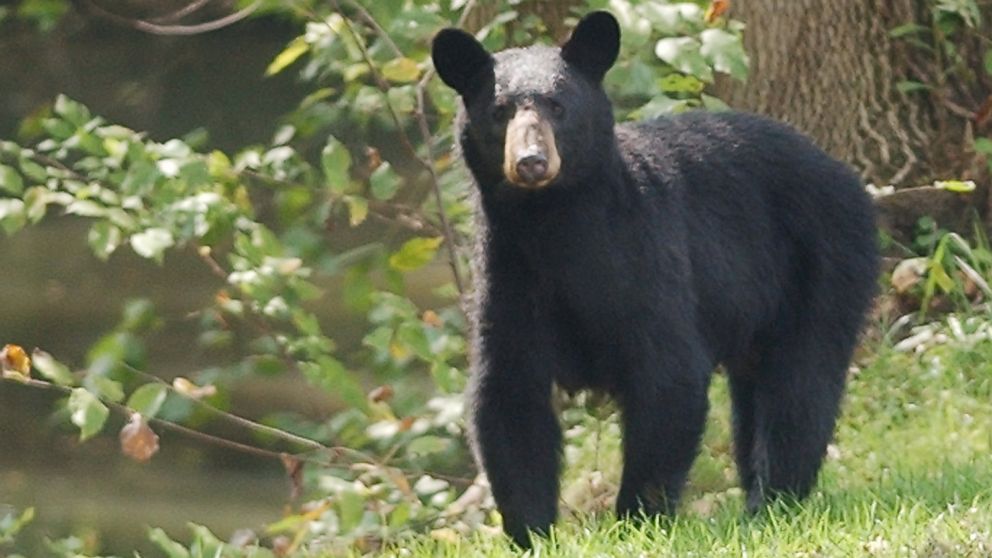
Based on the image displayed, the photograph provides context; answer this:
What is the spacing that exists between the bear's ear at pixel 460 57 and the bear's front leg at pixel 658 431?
3.04ft

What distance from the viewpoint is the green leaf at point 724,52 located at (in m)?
6.34

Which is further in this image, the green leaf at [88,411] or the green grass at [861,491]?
the green leaf at [88,411]

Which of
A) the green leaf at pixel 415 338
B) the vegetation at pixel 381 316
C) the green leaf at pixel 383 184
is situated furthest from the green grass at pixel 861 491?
the green leaf at pixel 383 184

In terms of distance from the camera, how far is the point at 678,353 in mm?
5461

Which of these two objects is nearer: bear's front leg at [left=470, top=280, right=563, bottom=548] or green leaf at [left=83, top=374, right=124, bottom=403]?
bear's front leg at [left=470, top=280, right=563, bottom=548]

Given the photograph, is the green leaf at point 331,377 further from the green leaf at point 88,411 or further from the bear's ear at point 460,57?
the bear's ear at point 460,57

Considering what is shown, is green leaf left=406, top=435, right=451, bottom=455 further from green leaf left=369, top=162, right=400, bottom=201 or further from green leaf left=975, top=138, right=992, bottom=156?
green leaf left=975, top=138, right=992, bottom=156

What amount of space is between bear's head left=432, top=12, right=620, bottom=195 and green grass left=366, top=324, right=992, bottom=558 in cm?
97

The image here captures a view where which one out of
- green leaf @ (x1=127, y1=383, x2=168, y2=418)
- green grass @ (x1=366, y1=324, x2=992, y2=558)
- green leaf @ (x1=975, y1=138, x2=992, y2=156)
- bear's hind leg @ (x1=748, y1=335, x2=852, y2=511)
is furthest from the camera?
green leaf @ (x1=975, y1=138, x2=992, y2=156)

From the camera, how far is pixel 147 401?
6.46 metres

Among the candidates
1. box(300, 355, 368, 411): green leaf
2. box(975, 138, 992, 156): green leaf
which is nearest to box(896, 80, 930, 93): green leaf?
box(975, 138, 992, 156): green leaf

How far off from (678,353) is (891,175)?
3124mm

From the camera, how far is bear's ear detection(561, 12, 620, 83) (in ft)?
18.1

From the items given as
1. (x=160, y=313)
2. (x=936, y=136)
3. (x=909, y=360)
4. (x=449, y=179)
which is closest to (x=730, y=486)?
(x=909, y=360)
